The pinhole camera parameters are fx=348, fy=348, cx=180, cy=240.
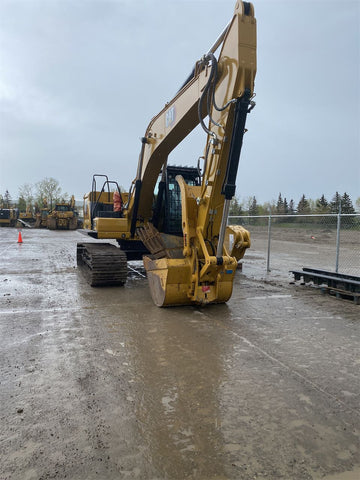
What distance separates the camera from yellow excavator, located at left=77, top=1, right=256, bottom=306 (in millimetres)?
4914

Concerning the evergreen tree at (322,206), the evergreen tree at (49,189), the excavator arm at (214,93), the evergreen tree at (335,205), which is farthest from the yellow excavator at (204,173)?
the evergreen tree at (49,189)

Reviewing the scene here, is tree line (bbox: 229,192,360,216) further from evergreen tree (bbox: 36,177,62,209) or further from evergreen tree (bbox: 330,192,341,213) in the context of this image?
evergreen tree (bbox: 36,177,62,209)

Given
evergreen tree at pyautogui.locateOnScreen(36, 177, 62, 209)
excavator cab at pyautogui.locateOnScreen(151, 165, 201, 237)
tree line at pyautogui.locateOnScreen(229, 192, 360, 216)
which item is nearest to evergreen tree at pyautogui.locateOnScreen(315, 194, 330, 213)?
tree line at pyautogui.locateOnScreen(229, 192, 360, 216)

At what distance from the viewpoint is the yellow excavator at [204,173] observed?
16.1ft

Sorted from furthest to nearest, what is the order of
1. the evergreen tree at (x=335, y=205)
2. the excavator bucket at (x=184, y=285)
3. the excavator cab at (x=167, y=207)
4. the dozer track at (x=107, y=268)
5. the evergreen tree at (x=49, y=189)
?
the evergreen tree at (x=49, y=189) < the evergreen tree at (x=335, y=205) < the excavator cab at (x=167, y=207) < the dozer track at (x=107, y=268) < the excavator bucket at (x=184, y=285)

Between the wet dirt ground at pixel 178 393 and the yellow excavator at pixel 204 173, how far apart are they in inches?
24.8

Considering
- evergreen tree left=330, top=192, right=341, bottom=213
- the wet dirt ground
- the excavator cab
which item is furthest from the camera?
evergreen tree left=330, top=192, right=341, bottom=213

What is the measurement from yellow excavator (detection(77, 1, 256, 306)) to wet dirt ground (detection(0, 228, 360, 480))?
0.63m

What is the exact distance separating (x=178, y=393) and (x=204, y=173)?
3.62m

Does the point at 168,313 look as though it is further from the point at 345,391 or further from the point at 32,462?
the point at 32,462

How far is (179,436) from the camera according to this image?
102 inches

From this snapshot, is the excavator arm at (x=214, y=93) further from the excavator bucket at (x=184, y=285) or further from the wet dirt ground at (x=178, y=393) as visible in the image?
the wet dirt ground at (x=178, y=393)

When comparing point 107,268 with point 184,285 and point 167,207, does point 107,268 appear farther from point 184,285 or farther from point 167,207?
point 184,285

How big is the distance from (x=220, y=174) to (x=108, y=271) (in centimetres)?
368
